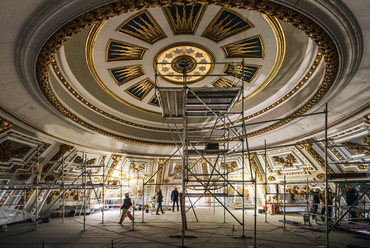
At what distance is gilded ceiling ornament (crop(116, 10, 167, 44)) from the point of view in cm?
478

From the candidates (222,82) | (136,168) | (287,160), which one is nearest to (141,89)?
(222,82)

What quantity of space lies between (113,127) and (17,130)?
3.54 metres

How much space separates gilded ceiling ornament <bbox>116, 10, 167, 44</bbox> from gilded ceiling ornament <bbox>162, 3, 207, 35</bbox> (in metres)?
0.33

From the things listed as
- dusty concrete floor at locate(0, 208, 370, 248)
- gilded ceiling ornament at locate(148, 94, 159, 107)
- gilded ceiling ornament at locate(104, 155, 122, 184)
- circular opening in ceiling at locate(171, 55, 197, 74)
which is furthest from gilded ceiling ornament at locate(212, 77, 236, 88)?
gilded ceiling ornament at locate(104, 155, 122, 184)

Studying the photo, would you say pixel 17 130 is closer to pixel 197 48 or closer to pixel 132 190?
pixel 197 48

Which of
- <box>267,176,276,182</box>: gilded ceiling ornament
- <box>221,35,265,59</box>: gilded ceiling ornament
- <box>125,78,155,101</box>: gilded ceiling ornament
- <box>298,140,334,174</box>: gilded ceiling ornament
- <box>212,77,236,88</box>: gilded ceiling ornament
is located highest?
<box>221,35,265,59</box>: gilded ceiling ornament

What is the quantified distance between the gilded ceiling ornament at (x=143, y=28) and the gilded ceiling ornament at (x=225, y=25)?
1063 millimetres

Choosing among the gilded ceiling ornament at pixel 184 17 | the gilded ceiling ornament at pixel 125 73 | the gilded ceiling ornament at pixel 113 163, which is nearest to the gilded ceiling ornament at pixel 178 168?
the gilded ceiling ornament at pixel 113 163

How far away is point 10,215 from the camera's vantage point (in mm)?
7871

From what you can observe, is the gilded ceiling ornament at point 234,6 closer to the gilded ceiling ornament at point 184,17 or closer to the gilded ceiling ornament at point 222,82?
the gilded ceiling ornament at point 184,17

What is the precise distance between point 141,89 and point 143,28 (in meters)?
2.93

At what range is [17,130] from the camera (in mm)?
6672

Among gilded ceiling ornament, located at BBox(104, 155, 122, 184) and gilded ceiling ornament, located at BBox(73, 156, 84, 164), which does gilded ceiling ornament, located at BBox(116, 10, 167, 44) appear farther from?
gilded ceiling ornament, located at BBox(104, 155, 122, 184)

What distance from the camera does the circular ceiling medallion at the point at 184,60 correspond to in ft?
19.3
